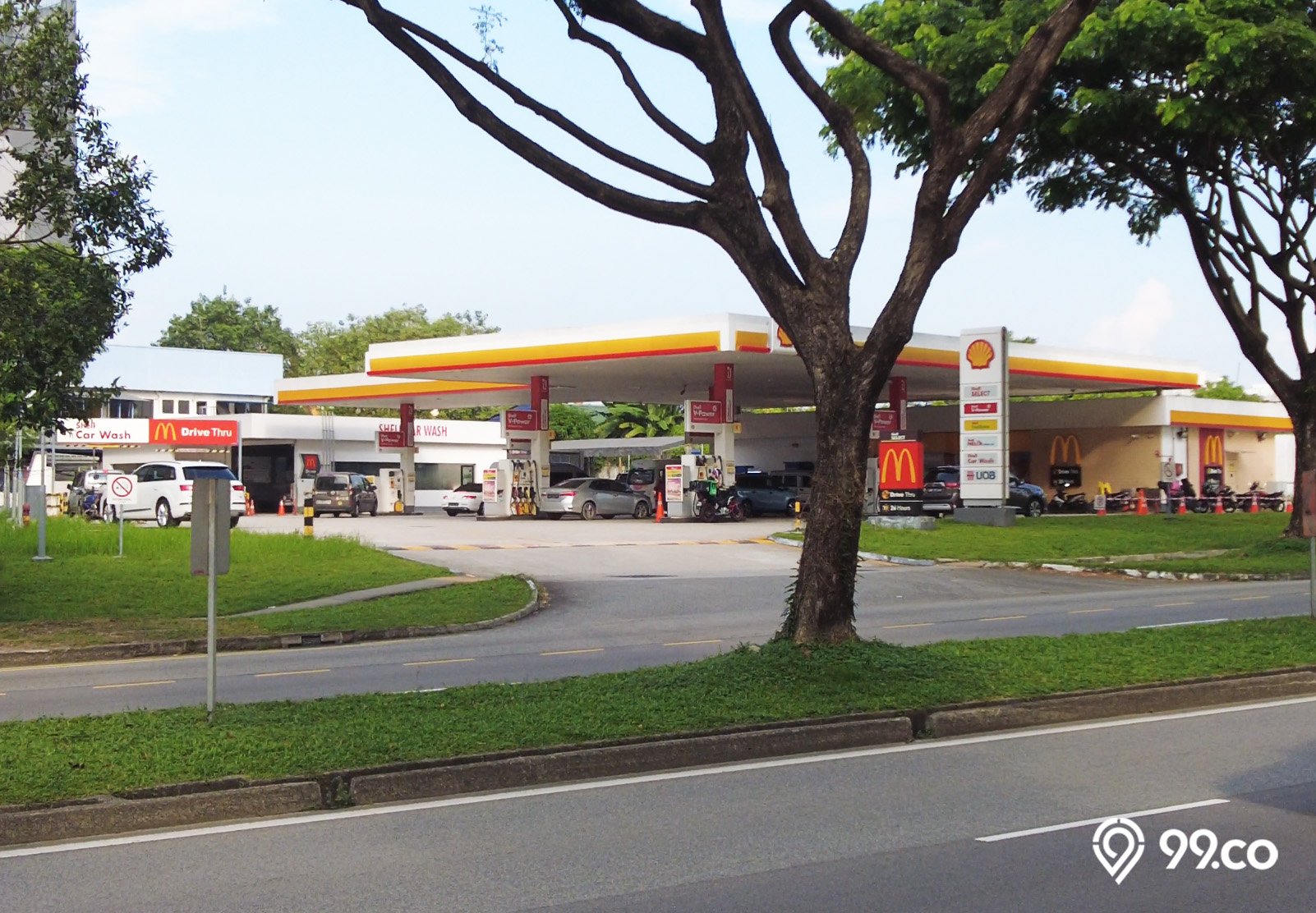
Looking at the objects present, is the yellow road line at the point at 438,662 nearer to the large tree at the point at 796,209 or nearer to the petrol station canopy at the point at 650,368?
the large tree at the point at 796,209

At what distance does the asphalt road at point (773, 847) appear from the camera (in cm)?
632

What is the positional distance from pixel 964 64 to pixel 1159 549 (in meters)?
13.7

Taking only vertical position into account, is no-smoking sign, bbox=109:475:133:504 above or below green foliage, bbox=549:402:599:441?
below

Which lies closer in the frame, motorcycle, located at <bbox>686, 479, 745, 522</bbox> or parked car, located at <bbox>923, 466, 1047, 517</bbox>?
motorcycle, located at <bbox>686, 479, 745, 522</bbox>

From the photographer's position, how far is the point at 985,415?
36688 mm

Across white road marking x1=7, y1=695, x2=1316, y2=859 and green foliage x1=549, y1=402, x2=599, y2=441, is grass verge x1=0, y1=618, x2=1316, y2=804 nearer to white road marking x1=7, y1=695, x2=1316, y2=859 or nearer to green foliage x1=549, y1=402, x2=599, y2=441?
white road marking x1=7, y1=695, x2=1316, y2=859

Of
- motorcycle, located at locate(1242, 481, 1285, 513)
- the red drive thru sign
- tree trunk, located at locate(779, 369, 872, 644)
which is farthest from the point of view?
the red drive thru sign

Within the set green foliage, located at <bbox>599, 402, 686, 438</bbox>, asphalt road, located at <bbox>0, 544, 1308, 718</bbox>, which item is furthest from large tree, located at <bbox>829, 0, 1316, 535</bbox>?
green foliage, located at <bbox>599, 402, 686, 438</bbox>

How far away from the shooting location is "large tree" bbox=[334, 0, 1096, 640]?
1166cm

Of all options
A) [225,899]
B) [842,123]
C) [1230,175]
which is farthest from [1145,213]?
[225,899]

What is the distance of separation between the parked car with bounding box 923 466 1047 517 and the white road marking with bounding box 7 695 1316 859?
33724 millimetres

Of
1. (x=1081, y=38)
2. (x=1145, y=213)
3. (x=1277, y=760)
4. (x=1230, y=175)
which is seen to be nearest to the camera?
(x=1277, y=760)

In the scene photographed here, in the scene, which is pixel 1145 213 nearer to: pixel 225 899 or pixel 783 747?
pixel 783 747

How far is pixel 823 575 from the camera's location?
11.7 metres
